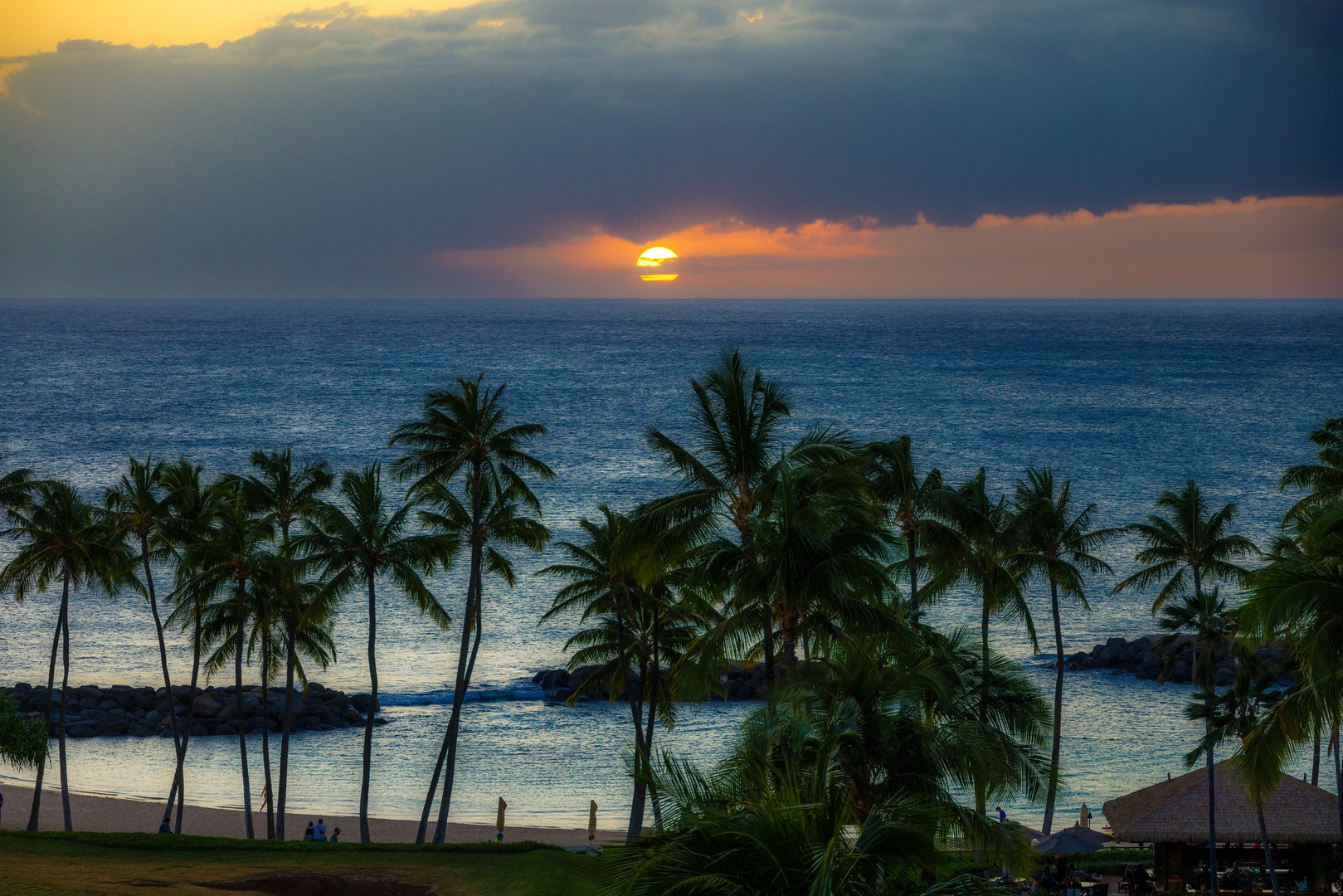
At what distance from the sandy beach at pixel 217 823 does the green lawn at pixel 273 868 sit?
12.8 m

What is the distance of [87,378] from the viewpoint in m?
184

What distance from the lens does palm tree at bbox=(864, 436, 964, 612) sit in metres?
32.5

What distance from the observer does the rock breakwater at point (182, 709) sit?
53.3 meters

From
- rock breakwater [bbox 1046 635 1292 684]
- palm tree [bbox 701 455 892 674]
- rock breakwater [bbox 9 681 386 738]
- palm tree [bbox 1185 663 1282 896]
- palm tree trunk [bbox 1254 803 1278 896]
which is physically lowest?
rock breakwater [bbox 9 681 386 738]

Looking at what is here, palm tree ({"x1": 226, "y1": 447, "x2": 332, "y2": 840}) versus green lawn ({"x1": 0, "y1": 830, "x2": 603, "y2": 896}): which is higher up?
palm tree ({"x1": 226, "y1": 447, "x2": 332, "y2": 840})

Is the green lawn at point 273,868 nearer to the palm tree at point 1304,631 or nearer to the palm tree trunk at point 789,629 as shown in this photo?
the palm tree trunk at point 789,629

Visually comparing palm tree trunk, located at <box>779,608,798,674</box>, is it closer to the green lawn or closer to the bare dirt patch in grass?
the green lawn

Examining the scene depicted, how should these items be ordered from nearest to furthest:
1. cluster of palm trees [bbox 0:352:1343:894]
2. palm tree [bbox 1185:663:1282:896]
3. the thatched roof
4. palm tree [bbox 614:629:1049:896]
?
palm tree [bbox 614:629:1049:896], cluster of palm trees [bbox 0:352:1343:894], palm tree [bbox 1185:663:1282:896], the thatched roof

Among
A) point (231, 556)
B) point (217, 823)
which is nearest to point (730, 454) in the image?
point (231, 556)

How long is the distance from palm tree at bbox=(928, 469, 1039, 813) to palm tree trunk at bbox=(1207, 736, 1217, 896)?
5396 mm

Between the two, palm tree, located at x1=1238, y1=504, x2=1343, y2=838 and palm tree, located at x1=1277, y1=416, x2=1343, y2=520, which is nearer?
palm tree, located at x1=1238, y1=504, x2=1343, y2=838

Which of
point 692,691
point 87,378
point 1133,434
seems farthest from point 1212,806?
point 87,378

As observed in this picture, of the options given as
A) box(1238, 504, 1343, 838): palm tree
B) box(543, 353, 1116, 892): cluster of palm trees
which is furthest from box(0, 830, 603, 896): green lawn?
box(1238, 504, 1343, 838): palm tree

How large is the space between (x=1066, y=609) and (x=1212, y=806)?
4705 centimetres
